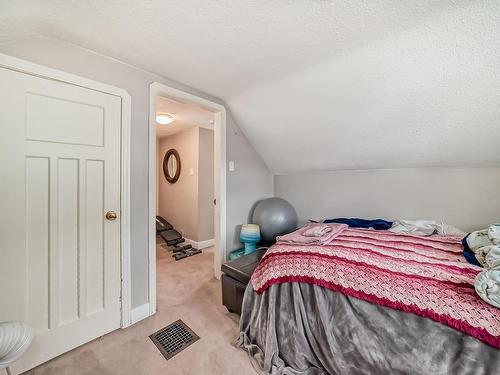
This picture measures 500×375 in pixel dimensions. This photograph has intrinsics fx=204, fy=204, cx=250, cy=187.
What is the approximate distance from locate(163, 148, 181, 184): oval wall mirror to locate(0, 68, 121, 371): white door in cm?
232

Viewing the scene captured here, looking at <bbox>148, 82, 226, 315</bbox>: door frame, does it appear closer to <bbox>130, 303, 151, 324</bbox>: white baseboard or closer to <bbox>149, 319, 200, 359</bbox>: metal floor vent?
<bbox>130, 303, 151, 324</bbox>: white baseboard

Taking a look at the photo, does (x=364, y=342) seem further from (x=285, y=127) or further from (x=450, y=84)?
(x=285, y=127)

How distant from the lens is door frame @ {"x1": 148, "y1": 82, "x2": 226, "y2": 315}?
1779 millimetres

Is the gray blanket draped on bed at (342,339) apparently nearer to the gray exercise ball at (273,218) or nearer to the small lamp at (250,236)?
the small lamp at (250,236)

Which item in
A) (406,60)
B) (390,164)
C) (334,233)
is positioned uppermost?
(406,60)

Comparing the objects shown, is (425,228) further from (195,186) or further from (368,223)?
(195,186)

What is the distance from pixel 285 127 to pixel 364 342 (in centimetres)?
198

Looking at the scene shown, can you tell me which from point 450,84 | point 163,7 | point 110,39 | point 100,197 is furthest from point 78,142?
point 450,84

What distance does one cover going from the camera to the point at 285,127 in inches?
92.2

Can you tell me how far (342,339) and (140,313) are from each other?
5.13 feet

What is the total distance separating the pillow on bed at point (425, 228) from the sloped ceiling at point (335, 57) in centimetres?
59

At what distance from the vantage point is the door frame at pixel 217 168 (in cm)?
178

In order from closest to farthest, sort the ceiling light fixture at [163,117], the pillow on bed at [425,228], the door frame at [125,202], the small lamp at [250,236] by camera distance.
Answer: the door frame at [125,202], the pillow on bed at [425,228], the small lamp at [250,236], the ceiling light fixture at [163,117]

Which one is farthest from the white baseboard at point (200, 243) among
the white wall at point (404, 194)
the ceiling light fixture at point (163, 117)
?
the ceiling light fixture at point (163, 117)
